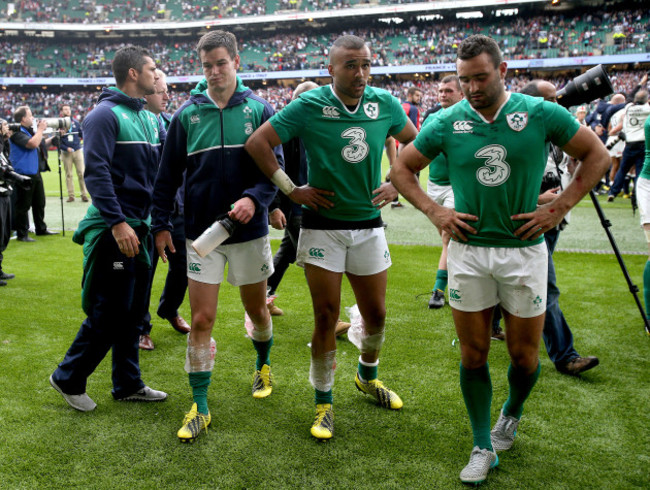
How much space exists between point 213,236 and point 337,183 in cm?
76

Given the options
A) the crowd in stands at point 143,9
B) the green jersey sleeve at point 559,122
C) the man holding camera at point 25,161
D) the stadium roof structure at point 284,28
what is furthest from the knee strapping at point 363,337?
the crowd in stands at point 143,9

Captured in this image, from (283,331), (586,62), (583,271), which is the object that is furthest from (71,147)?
(586,62)

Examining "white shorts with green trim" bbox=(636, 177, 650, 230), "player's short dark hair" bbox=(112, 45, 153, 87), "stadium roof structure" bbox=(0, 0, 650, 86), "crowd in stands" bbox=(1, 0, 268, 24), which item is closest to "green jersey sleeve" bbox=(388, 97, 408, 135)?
"player's short dark hair" bbox=(112, 45, 153, 87)

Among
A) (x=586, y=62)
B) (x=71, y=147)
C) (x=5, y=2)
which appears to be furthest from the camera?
(x=5, y=2)

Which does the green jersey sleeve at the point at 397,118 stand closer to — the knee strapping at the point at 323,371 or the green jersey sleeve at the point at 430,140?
the green jersey sleeve at the point at 430,140

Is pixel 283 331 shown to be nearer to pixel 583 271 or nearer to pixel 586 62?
pixel 583 271

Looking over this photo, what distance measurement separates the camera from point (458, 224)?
8.46 ft

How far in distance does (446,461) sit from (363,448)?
0.46 metres

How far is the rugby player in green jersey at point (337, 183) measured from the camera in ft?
9.61

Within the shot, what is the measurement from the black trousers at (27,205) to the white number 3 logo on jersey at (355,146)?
7.91 m

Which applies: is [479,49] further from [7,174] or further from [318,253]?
[7,174]

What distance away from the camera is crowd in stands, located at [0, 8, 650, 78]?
123ft

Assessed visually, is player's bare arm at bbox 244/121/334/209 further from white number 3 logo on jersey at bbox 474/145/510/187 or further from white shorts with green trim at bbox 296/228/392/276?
white number 3 logo on jersey at bbox 474/145/510/187

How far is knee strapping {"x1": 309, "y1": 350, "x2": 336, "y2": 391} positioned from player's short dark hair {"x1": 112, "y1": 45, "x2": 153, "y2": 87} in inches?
83.9
